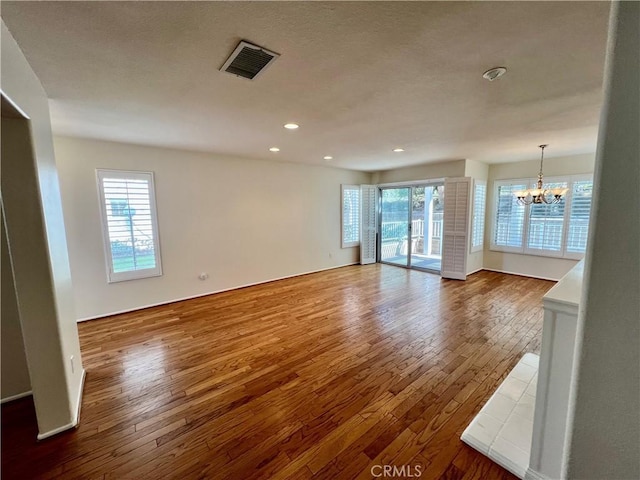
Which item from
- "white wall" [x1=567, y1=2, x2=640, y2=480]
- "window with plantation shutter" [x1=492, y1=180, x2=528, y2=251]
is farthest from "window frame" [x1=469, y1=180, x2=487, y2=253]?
"white wall" [x1=567, y1=2, x2=640, y2=480]

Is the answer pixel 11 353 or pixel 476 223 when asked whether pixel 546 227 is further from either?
pixel 11 353

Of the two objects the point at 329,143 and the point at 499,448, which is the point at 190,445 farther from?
the point at 329,143

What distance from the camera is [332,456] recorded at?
1.57 m

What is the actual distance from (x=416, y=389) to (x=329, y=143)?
121 inches

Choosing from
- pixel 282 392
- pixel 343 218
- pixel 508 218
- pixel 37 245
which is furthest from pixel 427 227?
pixel 37 245

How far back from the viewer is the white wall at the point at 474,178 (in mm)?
5168

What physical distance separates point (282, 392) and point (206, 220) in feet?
10.4

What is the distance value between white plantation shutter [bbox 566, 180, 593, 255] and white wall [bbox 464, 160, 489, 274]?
4.85ft

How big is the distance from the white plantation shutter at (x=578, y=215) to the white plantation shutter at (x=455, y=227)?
1.78m

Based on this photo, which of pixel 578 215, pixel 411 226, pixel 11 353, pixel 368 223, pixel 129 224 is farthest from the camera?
pixel 368 223

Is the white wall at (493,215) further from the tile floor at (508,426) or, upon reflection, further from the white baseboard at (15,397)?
the white baseboard at (15,397)

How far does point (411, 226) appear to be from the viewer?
6324 millimetres

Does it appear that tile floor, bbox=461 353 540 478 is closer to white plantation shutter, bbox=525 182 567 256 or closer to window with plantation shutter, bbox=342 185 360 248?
white plantation shutter, bbox=525 182 567 256

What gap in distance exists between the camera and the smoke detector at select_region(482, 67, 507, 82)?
68.4 inches
